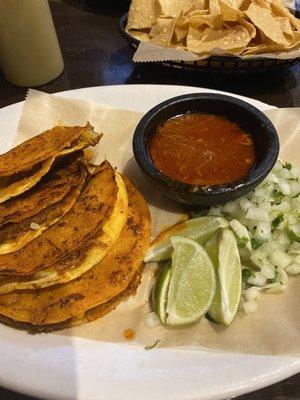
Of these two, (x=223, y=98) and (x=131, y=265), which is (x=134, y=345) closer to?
(x=131, y=265)

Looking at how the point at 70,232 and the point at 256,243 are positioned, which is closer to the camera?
the point at 70,232

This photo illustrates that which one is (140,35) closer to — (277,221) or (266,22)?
(266,22)

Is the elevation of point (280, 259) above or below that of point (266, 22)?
below

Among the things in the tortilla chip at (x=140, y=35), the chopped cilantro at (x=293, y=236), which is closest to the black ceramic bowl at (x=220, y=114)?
the chopped cilantro at (x=293, y=236)

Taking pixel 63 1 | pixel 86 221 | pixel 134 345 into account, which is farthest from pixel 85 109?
pixel 63 1

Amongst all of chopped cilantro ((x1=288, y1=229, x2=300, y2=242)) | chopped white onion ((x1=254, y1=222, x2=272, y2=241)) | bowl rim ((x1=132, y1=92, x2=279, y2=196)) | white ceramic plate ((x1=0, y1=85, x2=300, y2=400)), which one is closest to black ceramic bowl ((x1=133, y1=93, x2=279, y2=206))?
bowl rim ((x1=132, y1=92, x2=279, y2=196))

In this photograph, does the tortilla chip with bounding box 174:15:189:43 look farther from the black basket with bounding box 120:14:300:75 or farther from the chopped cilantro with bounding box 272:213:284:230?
the chopped cilantro with bounding box 272:213:284:230

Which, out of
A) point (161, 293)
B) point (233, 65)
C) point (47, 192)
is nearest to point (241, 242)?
point (161, 293)
